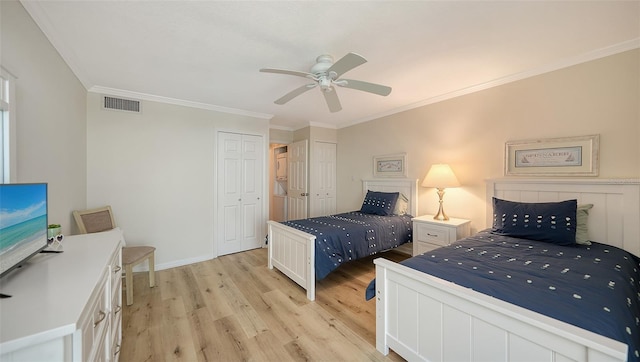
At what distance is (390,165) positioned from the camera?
4.04 meters

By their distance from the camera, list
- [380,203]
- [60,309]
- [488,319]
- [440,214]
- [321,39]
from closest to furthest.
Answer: [60,309], [488,319], [321,39], [440,214], [380,203]

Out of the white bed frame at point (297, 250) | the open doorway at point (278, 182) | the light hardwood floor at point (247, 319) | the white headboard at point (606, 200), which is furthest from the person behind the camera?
the open doorway at point (278, 182)

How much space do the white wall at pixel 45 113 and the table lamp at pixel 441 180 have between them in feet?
12.0

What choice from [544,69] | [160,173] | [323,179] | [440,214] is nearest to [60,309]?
[160,173]

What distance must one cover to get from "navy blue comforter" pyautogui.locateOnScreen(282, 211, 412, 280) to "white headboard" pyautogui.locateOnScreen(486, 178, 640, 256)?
4.88 ft

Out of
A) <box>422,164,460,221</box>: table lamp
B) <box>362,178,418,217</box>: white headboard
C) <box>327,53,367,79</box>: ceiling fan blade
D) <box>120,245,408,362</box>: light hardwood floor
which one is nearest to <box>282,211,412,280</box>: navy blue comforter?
<box>362,178,418,217</box>: white headboard

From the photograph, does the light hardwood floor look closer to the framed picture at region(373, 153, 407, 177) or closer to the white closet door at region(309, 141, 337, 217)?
the framed picture at region(373, 153, 407, 177)

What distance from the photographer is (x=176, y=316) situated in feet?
7.32

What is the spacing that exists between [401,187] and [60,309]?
12.4 ft

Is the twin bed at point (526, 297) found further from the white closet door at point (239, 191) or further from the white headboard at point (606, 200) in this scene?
the white closet door at point (239, 191)

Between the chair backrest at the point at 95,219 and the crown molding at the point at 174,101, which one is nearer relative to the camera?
the chair backrest at the point at 95,219

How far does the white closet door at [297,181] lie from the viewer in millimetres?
4867

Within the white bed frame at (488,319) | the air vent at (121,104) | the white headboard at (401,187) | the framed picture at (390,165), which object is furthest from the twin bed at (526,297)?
the air vent at (121,104)

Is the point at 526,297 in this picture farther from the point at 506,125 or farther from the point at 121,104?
the point at 121,104
